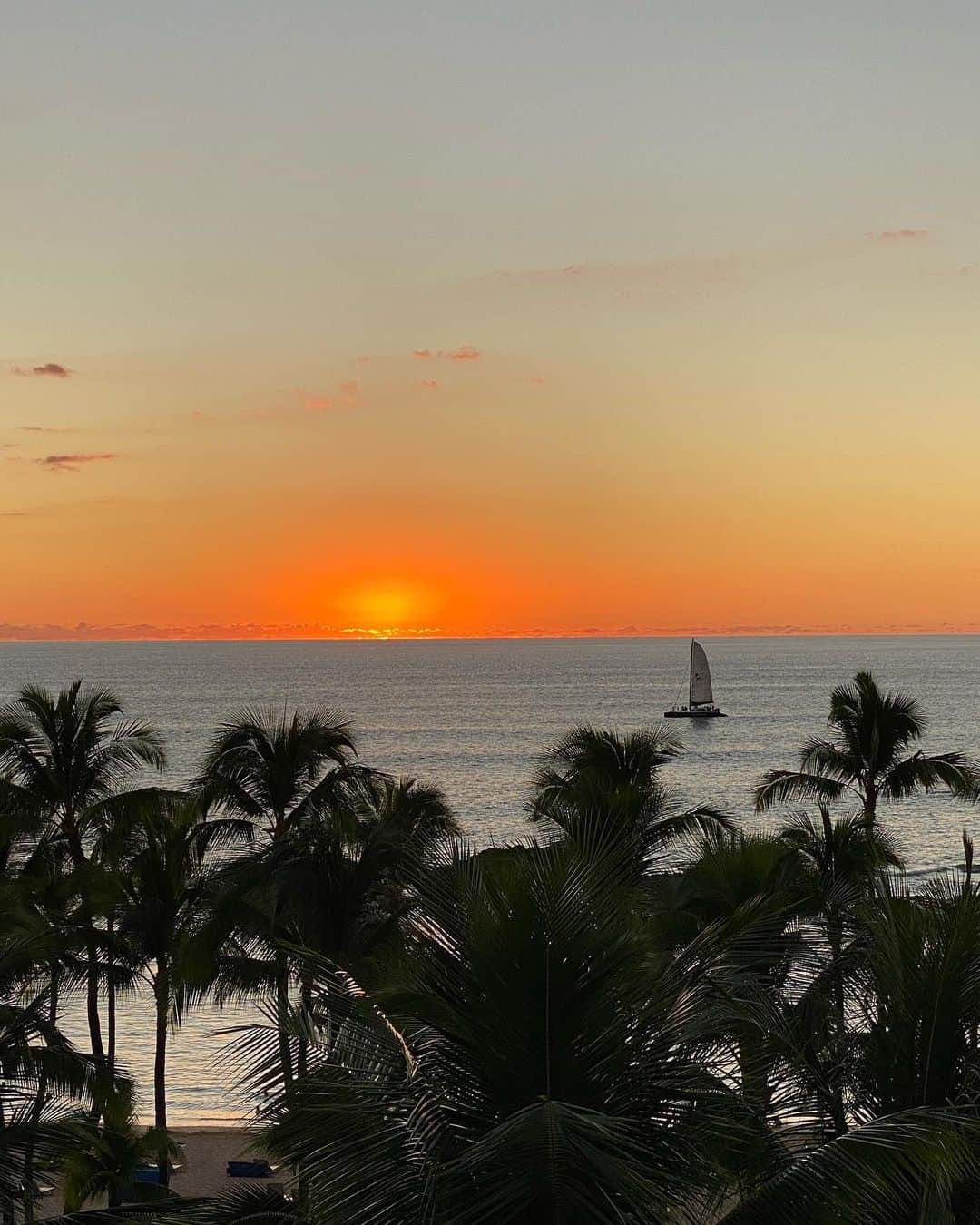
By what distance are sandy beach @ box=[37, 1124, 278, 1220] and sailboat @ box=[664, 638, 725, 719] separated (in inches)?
5642

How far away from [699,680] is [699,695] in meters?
3.38

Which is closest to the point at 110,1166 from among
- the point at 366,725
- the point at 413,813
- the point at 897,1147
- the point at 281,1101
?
the point at 413,813

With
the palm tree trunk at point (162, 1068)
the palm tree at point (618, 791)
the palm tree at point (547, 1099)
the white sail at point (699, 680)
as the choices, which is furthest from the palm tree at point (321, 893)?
the white sail at point (699, 680)

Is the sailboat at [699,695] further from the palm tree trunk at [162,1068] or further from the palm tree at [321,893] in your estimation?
the palm tree at [321,893]

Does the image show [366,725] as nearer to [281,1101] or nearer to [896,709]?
[896,709]

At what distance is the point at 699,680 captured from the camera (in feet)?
592

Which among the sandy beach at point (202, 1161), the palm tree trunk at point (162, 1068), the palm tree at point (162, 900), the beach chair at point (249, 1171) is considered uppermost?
the palm tree at point (162, 900)

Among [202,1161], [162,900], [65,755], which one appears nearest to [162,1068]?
[202,1161]

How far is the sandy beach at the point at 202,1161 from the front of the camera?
28.1 m

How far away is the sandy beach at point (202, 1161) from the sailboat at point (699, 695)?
14331 centimetres

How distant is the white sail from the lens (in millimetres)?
176875

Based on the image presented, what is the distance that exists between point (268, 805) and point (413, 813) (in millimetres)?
6843

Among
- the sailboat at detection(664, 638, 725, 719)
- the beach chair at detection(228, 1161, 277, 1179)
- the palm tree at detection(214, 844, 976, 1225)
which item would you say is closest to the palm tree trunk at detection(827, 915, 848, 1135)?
the palm tree at detection(214, 844, 976, 1225)

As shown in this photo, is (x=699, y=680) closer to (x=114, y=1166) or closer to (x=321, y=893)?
(x=114, y=1166)
